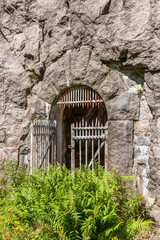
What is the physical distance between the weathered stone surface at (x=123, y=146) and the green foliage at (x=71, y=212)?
50cm

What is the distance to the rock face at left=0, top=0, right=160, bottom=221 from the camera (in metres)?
3.50

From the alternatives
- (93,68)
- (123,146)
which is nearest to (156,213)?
(123,146)

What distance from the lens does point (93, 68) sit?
3939mm

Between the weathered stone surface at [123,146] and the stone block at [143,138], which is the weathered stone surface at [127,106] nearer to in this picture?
the weathered stone surface at [123,146]

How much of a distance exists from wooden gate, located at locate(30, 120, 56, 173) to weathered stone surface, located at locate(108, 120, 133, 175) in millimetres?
1296

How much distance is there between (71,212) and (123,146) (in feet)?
5.22

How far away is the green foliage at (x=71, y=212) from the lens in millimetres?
2479

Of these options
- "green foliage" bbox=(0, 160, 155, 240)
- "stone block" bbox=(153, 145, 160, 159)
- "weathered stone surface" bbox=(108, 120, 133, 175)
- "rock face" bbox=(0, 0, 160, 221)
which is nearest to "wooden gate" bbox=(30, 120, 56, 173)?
"rock face" bbox=(0, 0, 160, 221)

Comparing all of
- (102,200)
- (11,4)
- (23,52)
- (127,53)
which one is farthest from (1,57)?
(102,200)

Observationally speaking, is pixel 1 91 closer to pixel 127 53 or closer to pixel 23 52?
pixel 23 52

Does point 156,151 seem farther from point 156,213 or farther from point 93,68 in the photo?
point 93,68

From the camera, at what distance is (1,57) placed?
4871 mm

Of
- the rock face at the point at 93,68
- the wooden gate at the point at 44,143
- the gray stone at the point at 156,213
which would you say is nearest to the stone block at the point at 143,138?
the rock face at the point at 93,68

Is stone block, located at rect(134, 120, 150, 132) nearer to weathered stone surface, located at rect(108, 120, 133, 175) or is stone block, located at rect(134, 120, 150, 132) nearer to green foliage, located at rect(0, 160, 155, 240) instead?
weathered stone surface, located at rect(108, 120, 133, 175)
